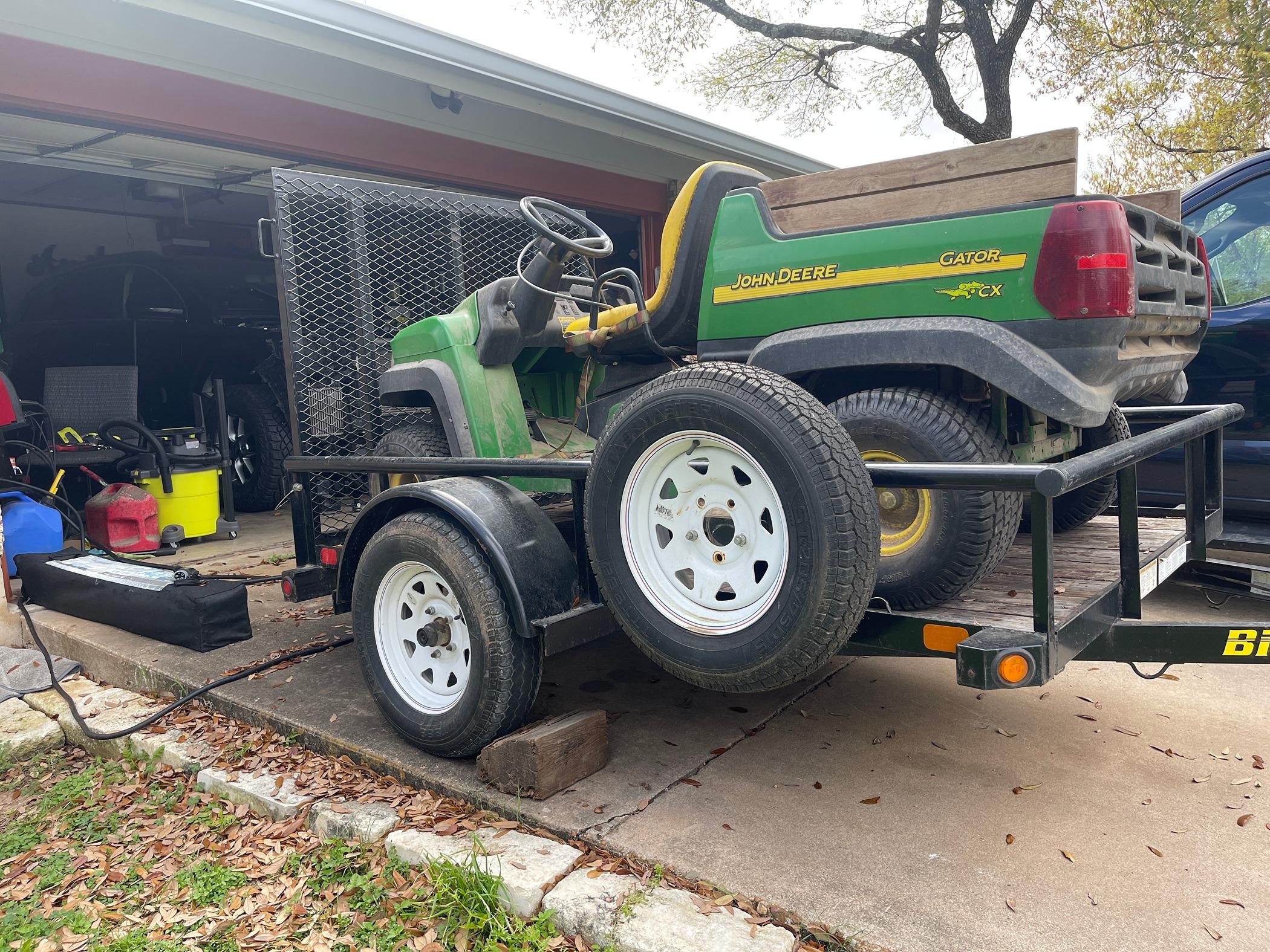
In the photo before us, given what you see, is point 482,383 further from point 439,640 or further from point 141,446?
point 141,446

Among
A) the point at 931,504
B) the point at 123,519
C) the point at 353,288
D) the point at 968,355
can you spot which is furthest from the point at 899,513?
the point at 123,519

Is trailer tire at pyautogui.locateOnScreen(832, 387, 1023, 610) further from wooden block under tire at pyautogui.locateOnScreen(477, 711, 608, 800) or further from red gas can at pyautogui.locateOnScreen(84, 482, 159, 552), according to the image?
red gas can at pyautogui.locateOnScreen(84, 482, 159, 552)

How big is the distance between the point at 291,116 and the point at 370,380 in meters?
4.64

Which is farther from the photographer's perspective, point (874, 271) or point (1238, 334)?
point (1238, 334)

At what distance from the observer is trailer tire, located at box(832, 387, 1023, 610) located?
2574 millimetres

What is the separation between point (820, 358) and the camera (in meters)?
2.78

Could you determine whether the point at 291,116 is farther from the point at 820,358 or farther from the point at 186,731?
the point at 820,358

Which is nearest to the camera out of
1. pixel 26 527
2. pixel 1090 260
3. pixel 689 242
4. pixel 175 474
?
pixel 1090 260

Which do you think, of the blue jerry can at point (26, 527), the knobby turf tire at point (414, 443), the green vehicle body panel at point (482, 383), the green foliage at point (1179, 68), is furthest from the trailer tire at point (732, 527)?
the green foliage at point (1179, 68)

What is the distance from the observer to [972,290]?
8.50 ft

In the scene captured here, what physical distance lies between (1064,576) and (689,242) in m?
1.69

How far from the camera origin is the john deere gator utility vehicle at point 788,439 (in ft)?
7.54

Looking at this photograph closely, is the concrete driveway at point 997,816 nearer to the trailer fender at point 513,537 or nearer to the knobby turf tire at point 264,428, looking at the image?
the trailer fender at point 513,537

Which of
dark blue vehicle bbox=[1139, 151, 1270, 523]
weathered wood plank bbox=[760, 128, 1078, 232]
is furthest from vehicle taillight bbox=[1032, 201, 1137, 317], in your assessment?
dark blue vehicle bbox=[1139, 151, 1270, 523]
